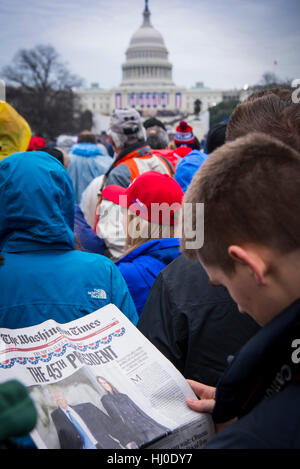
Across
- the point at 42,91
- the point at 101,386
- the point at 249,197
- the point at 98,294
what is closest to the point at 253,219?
the point at 249,197

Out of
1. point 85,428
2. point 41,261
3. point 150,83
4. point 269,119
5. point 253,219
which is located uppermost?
point 150,83

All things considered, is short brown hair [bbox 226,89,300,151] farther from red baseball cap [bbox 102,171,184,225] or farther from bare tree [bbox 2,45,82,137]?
bare tree [bbox 2,45,82,137]

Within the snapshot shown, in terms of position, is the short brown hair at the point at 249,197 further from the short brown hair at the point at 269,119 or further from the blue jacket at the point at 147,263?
the blue jacket at the point at 147,263

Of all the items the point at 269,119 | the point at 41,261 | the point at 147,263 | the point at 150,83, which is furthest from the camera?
the point at 150,83

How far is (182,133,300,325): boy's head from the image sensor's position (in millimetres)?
1110

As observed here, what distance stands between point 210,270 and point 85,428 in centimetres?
49

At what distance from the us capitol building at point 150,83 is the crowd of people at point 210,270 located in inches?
3531

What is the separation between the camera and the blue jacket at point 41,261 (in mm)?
2051

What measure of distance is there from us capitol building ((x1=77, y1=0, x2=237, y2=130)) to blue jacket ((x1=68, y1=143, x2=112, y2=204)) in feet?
279

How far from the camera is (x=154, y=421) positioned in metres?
1.24

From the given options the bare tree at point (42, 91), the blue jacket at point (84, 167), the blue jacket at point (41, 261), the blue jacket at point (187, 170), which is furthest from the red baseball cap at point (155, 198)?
the bare tree at point (42, 91)

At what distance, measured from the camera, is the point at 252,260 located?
3.62 ft

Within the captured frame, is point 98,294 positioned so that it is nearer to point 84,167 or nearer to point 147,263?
point 147,263

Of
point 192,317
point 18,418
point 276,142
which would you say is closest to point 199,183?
point 276,142
